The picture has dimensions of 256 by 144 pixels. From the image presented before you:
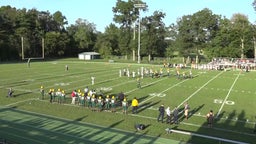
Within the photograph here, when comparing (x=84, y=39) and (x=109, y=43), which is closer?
(x=109, y=43)

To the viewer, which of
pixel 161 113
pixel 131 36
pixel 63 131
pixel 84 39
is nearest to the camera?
pixel 63 131

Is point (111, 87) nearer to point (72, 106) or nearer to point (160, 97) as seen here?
point (160, 97)

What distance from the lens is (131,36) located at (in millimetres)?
89688

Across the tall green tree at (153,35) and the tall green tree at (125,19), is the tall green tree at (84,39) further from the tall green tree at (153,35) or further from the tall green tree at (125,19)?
the tall green tree at (153,35)

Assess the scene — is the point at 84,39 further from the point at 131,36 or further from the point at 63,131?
the point at 63,131

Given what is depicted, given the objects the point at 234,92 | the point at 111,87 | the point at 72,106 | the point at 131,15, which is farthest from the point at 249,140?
→ the point at 131,15

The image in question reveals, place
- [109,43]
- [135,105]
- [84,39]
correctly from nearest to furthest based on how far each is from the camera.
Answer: [135,105], [109,43], [84,39]

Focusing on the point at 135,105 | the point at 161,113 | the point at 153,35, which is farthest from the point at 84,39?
the point at 161,113

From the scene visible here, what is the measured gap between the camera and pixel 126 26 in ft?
310

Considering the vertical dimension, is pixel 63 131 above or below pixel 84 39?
below

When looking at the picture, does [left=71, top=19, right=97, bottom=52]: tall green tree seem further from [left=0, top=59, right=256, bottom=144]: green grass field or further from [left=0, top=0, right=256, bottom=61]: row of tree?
[left=0, top=59, right=256, bottom=144]: green grass field

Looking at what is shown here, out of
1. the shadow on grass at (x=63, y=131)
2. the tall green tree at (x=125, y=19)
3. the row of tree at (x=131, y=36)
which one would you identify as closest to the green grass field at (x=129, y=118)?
the shadow on grass at (x=63, y=131)

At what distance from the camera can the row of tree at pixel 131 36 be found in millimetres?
74375

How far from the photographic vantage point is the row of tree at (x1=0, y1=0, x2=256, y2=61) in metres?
74.4
